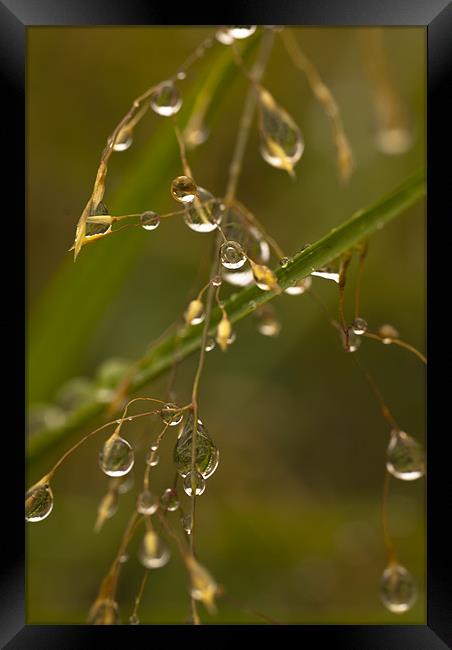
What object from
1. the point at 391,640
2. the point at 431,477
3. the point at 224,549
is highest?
the point at 431,477

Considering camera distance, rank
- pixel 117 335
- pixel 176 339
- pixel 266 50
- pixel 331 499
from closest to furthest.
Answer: pixel 176 339
pixel 266 50
pixel 331 499
pixel 117 335

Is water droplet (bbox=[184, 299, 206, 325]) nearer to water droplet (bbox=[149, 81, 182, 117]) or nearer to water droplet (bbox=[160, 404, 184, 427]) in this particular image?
water droplet (bbox=[160, 404, 184, 427])

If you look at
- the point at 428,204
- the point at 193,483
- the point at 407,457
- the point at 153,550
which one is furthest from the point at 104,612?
the point at 428,204

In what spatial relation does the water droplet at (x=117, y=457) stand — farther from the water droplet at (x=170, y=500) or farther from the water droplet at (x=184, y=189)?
the water droplet at (x=184, y=189)

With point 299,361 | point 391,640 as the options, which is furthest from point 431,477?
point 299,361

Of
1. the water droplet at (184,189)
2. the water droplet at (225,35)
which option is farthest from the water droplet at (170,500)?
the water droplet at (225,35)

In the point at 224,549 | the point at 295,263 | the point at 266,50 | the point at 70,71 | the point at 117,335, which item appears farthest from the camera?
the point at 70,71

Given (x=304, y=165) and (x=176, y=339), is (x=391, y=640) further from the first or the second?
(x=304, y=165)

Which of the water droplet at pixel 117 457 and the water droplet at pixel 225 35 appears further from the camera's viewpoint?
the water droplet at pixel 225 35
